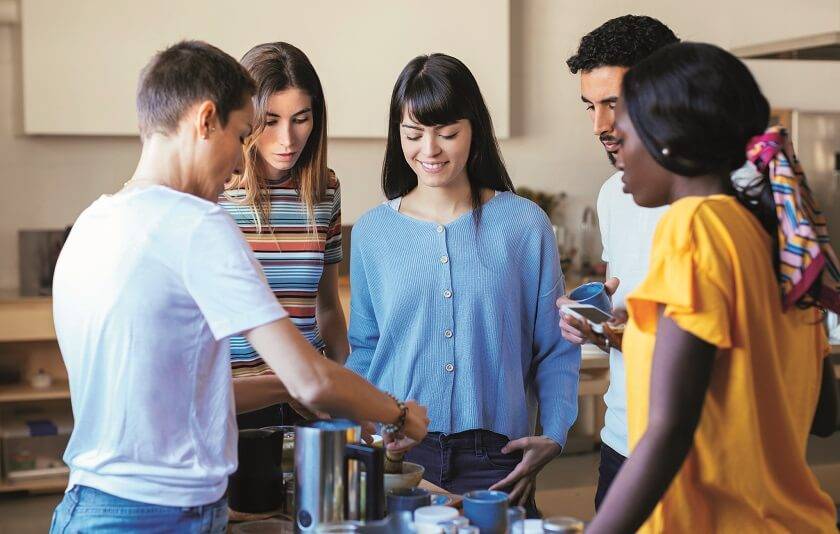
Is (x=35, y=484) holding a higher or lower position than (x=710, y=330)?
lower

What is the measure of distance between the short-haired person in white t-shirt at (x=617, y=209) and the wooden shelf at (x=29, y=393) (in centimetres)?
308

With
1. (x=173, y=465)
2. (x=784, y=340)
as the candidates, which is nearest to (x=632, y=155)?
(x=784, y=340)

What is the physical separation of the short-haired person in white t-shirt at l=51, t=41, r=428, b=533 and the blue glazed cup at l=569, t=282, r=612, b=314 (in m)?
0.48

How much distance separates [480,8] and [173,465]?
4.28 m

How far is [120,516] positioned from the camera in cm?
136

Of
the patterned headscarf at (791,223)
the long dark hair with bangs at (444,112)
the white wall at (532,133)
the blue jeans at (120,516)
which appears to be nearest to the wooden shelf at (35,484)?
the white wall at (532,133)

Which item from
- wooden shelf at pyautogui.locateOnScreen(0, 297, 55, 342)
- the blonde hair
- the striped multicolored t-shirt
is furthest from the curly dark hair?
wooden shelf at pyautogui.locateOnScreen(0, 297, 55, 342)

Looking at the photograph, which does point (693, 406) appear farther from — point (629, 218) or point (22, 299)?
point (22, 299)

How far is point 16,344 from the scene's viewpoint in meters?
4.67

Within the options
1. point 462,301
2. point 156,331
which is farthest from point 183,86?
point 462,301

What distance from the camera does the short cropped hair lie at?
4.75 ft

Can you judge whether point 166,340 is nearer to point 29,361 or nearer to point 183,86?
point 183,86

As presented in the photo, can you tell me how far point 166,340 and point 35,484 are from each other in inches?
134

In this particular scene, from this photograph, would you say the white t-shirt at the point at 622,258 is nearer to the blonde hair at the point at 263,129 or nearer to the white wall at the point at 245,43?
the blonde hair at the point at 263,129
